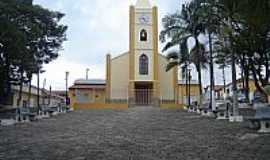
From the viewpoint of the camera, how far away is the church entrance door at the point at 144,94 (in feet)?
150

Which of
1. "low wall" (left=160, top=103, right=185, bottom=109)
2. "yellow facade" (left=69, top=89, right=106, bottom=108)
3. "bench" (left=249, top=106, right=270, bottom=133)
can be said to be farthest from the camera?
"yellow facade" (left=69, top=89, right=106, bottom=108)

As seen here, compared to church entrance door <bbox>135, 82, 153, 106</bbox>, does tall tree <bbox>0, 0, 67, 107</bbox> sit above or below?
above

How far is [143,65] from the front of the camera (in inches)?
1934

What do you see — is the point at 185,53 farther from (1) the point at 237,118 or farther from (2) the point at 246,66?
(1) the point at 237,118

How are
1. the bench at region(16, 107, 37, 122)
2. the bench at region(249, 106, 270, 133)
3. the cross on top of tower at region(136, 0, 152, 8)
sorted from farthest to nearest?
1. the cross on top of tower at region(136, 0, 152, 8)
2. the bench at region(16, 107, 37, 122)
3. the bench at region(249, 106, 270, 133)

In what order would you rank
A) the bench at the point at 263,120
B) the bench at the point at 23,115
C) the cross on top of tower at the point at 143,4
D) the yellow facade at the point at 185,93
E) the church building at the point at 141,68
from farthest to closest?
the cross on top of tower at the point at 143,4
the yellow facade at the point at 185,93
the church building at the point at 141,68
the bench at the point at 23,115
the bench at the point at 263,120

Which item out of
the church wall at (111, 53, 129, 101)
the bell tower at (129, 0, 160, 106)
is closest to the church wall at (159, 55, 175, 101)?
the bell tower at (129, 0, 160, 106)

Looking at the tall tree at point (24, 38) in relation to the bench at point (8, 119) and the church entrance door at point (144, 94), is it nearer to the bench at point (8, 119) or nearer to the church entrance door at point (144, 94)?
the bench at point (8, 119)

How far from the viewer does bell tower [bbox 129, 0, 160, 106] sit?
1917 inches

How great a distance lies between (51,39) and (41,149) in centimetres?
2482

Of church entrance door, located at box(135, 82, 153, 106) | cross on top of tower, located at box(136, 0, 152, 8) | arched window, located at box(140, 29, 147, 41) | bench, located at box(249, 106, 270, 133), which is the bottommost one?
bench, located at box(249, 106, 270, 133)

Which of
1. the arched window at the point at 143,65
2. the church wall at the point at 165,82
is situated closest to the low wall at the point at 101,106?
the arched window at the point at 143,65

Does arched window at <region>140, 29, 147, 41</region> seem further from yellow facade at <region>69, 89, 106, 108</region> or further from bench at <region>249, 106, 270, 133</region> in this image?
bench at <region>249, 106, 270, 133</region>

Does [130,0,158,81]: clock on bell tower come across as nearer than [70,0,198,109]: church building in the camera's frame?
No
